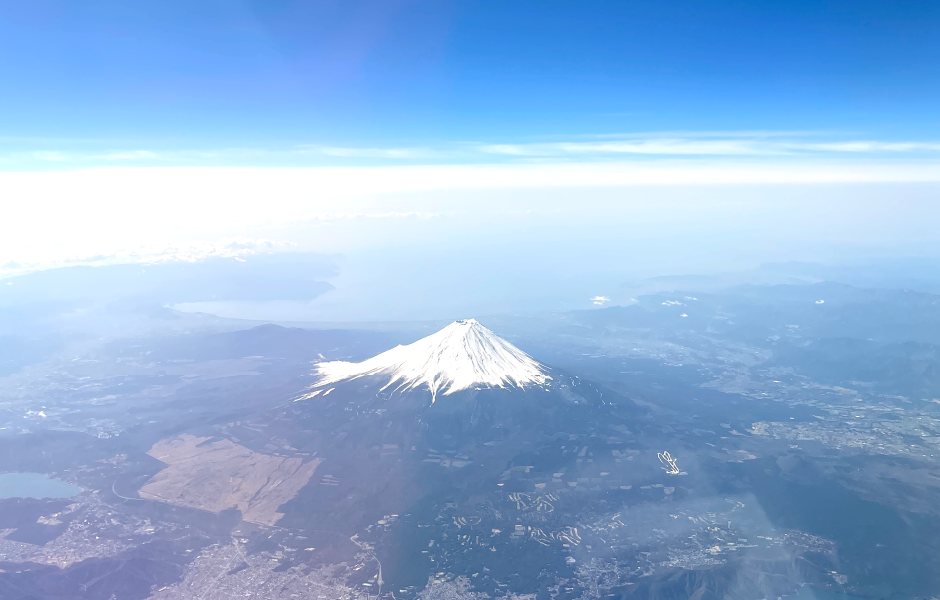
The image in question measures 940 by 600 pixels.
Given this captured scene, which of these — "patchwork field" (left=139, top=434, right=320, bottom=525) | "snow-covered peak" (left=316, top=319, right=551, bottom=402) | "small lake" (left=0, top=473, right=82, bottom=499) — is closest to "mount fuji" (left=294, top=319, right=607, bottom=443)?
"snow-covered peak" (left=316, top=319, right=551, bottom=402)

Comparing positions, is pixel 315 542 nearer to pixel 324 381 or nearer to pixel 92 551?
pixel 92 551

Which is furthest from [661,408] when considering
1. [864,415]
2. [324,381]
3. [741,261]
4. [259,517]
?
[741,261]

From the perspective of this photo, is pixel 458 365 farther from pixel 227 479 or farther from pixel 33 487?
pixel 33 487

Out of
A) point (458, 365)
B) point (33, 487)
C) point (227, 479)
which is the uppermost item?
point (458, 365)

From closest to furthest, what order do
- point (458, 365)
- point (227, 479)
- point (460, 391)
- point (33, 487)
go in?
1. point (227, 479)
2. point (33, 487)
3. point (460, 391)
4. point (458, 365)

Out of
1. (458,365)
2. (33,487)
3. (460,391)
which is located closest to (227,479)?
(33,487)

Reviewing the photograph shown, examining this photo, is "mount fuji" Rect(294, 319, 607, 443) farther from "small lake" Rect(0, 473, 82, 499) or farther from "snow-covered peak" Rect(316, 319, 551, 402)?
"small lake" Rect(0, 473, 82, 499)
